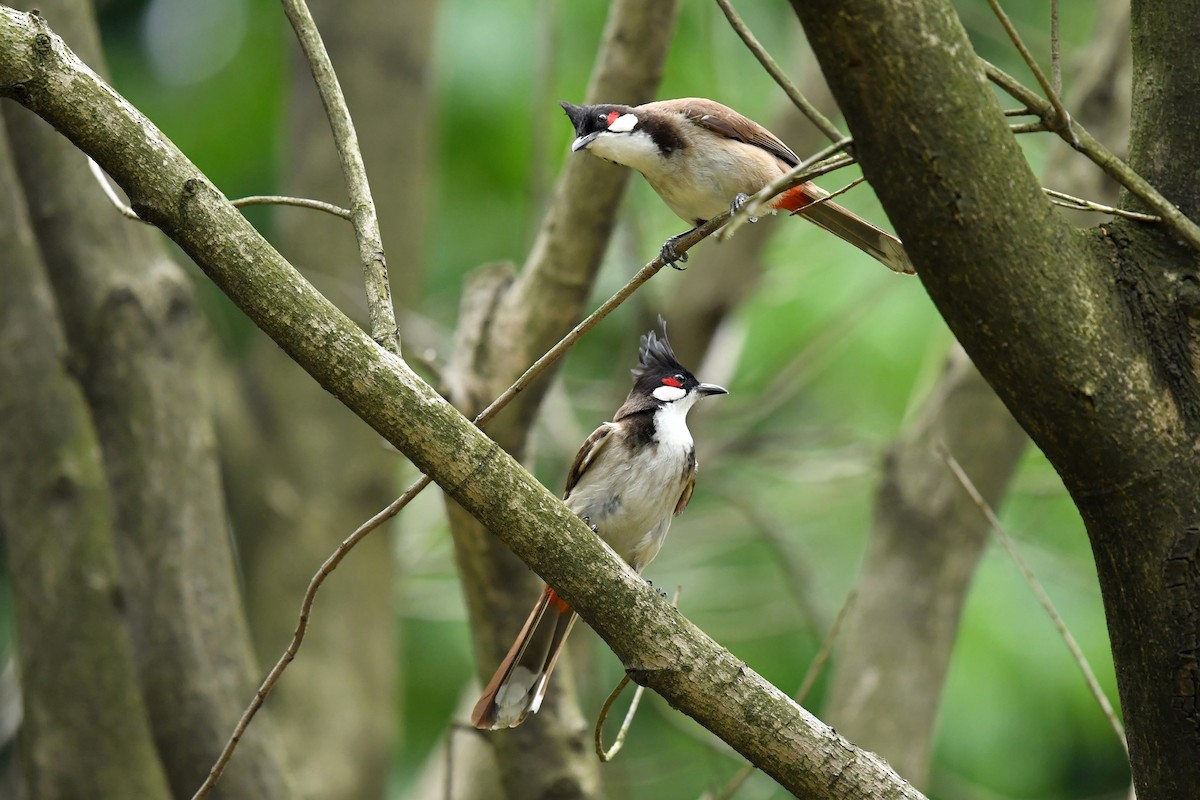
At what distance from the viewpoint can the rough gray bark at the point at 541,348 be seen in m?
3.98

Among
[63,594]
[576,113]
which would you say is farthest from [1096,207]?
[63,594]

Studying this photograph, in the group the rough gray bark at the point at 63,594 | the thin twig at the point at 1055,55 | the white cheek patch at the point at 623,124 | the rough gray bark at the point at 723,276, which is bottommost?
the rough gray bark at the point at 63,594

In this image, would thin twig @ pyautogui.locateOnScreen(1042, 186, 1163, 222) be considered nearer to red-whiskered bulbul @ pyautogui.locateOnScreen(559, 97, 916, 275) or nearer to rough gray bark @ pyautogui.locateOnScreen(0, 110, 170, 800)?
red-whiskered bulbul @ pyautogui.locateOnScreen(559, 97, 916, 275)

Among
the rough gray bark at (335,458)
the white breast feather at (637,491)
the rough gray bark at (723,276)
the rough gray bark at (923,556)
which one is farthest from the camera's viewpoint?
the rough gray bark at (335,458)

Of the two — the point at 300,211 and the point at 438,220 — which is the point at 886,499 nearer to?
the point at 300,211

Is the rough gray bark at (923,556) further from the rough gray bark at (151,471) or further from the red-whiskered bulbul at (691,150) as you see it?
the rough gray bark at (151,471)

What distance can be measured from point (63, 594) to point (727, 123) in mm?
2604

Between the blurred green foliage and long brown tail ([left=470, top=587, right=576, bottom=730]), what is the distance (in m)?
1.91

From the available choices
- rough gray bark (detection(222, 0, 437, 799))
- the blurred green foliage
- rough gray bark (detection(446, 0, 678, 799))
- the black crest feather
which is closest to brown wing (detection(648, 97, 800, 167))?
rough gray bark (detection(446, 0, 678, 799))

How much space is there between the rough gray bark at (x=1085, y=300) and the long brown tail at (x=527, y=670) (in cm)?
133

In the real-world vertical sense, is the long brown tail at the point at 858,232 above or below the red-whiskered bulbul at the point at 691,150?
below

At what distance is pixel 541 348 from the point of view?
4.23 meters

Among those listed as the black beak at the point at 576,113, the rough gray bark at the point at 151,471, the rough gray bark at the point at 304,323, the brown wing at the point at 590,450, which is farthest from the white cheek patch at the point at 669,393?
the rough gray bark at the point at 304,323

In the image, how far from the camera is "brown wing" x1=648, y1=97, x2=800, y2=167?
321cm
